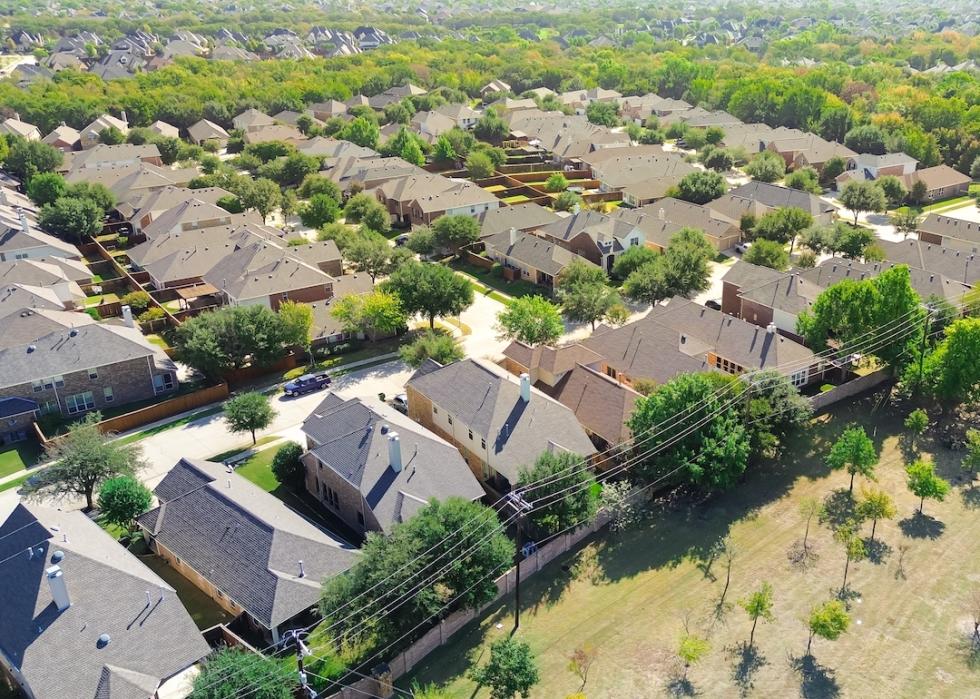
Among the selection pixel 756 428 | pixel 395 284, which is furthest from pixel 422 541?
pixel 395 284

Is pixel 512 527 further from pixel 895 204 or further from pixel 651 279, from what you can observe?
pixel 895 204

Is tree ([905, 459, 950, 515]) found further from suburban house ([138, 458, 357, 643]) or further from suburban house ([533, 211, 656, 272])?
suburban house ([533, 211, 656, 272])

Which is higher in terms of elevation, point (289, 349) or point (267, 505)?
point (267, 505)

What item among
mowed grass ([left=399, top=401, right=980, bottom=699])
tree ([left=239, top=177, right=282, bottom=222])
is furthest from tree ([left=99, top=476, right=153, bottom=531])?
tree ([left=239, top=177, right=282, bottom=222])

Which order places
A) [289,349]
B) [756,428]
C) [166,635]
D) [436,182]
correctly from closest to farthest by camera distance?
[166,635] < [756,428] < [289,349] < [436,182]

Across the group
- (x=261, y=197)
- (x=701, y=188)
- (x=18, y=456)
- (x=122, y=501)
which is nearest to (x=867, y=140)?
(x=701, y=188)
